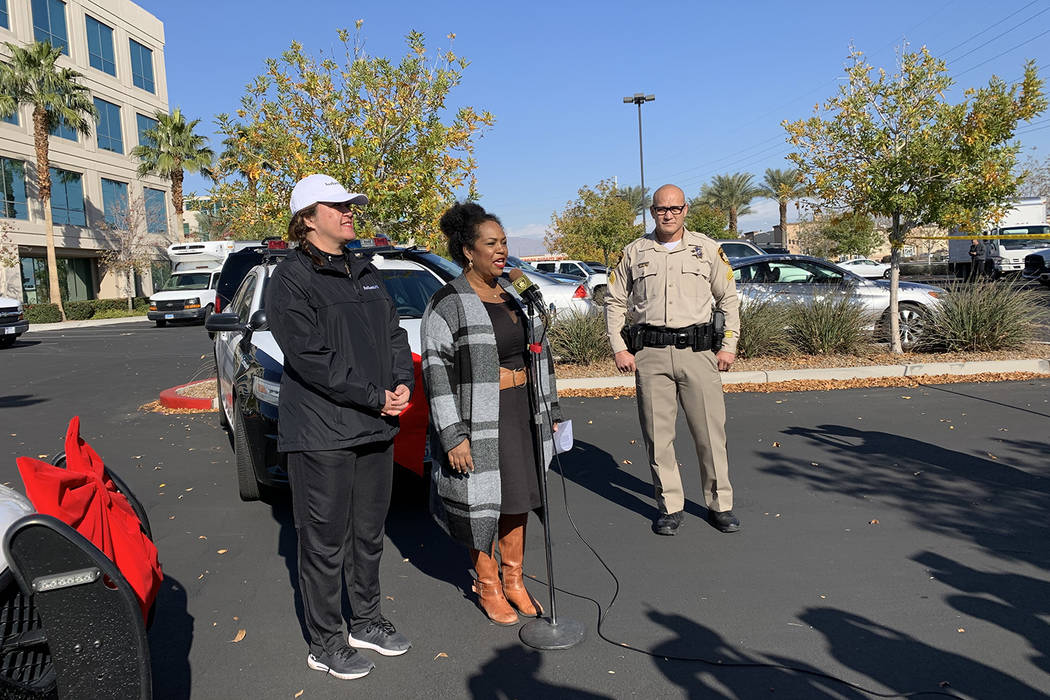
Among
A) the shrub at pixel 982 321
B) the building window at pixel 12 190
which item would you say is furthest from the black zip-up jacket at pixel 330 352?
the building window at pixel 12 190

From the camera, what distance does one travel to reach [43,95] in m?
30.8

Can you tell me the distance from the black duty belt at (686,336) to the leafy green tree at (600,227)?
40504 mm

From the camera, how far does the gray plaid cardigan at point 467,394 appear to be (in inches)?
140

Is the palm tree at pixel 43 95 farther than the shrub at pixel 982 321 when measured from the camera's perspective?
Yes

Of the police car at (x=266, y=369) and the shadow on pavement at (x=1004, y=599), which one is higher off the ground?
the police car at (x=266, y=369)

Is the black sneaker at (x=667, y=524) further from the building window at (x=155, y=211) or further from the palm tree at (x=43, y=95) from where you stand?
the building window at (x=155, y=211)

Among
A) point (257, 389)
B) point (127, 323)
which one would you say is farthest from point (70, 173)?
point (257, 389)

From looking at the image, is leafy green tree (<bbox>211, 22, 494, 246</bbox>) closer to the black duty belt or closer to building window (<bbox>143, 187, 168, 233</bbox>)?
the black duty belt

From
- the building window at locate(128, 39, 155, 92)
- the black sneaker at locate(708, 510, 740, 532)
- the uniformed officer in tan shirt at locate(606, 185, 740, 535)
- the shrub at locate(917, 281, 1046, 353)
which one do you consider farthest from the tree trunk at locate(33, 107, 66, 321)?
the black sneaker at locate(708, 510, 740, 532)

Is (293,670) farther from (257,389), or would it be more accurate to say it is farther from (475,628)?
(257,389)

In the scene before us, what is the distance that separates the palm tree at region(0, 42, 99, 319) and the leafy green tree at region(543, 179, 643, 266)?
25.8 meters

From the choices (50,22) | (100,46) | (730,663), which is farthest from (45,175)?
(730,663)

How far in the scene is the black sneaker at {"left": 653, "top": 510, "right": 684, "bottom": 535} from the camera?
4906 mm

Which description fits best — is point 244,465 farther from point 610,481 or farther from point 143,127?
point 143,127
